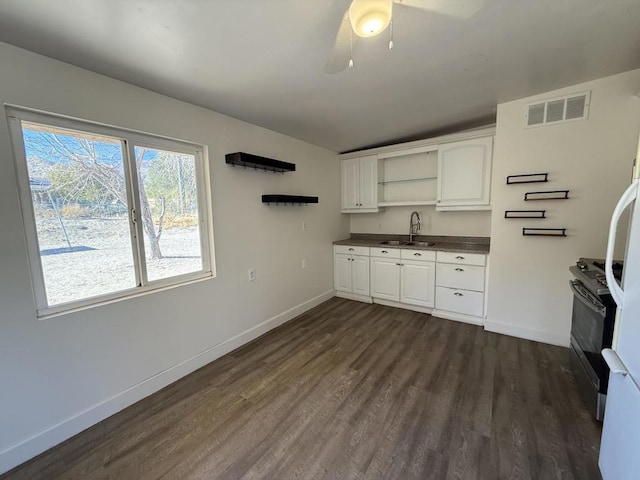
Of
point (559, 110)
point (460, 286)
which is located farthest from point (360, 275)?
point (559, 110)

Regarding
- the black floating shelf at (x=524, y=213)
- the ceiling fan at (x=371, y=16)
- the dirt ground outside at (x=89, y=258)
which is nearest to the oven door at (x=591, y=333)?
the black floating shelf at (x=524, y=213)

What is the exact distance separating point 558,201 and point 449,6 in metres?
2.15

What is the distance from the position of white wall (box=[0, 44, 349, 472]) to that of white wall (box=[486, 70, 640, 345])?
233cm

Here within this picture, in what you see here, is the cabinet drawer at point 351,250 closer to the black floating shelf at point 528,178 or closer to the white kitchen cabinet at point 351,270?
the white kitchen cabinet at point 351,270

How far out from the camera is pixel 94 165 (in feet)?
6.07

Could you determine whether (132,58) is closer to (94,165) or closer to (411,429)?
(94,165)

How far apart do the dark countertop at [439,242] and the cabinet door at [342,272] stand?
25cm

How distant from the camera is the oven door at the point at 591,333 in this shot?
1.62 m

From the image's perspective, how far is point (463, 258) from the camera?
313cm

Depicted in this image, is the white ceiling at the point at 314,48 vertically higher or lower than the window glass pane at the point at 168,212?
higher

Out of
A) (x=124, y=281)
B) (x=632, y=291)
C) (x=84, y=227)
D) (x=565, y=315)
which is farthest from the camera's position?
(x=565, y=315)

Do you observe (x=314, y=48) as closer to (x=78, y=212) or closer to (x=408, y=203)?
→ (x=78, y=212)

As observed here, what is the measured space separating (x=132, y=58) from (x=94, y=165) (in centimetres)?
77

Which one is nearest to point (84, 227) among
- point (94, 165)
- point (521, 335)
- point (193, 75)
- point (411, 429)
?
point (94, 165)
